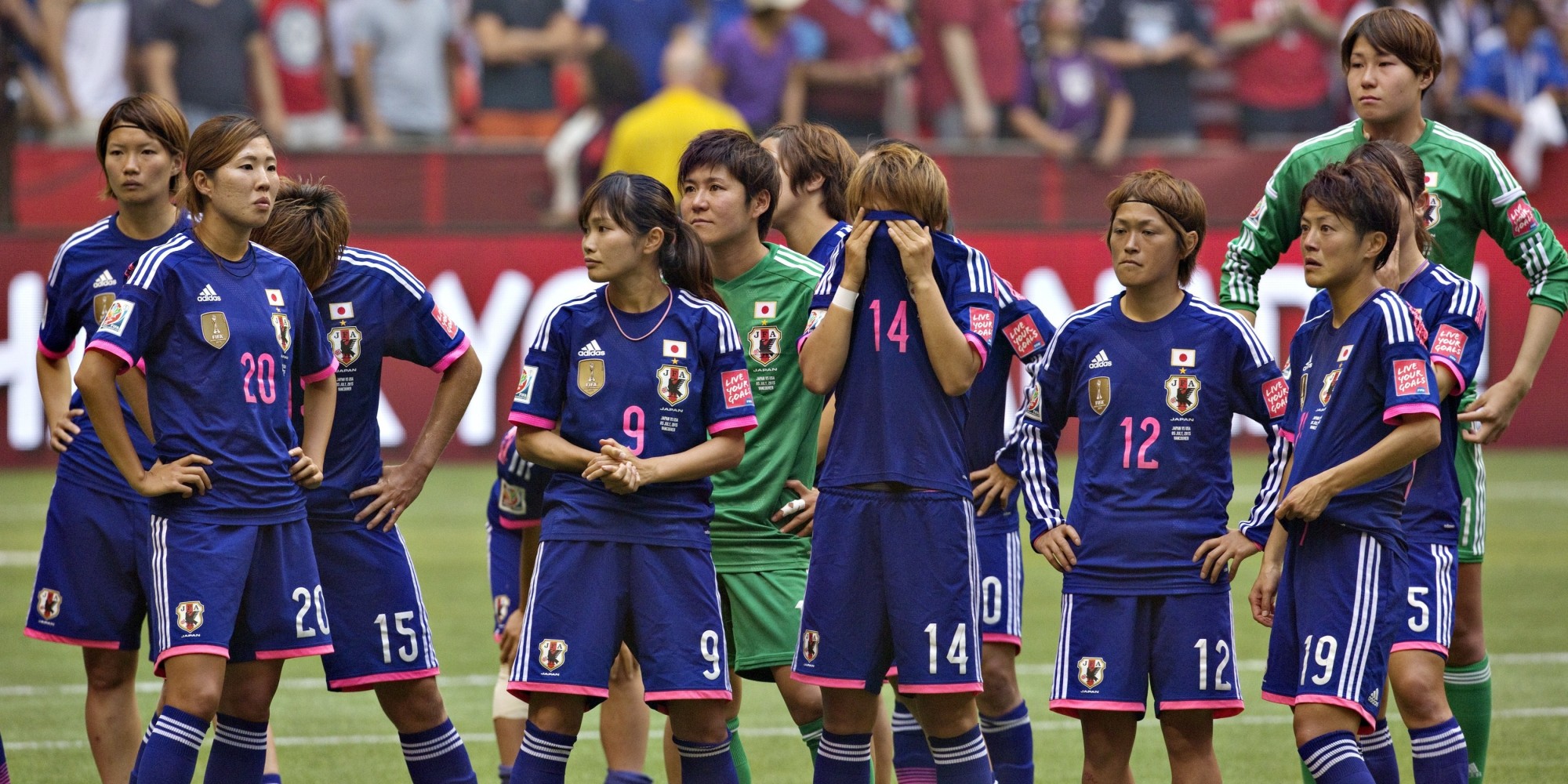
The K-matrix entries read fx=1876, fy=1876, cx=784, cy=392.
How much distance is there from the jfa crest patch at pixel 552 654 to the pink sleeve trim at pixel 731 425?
0.71 metres

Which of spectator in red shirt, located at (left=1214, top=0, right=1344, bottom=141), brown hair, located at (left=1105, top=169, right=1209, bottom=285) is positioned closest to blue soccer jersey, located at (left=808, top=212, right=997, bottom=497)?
brown hair, located at (left=1105, top=169, right=1209, bottom=285)

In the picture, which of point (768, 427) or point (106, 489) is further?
point (768, 427)

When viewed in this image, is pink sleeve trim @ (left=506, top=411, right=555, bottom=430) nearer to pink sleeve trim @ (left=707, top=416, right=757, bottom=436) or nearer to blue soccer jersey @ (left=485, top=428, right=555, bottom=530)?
pink sleeve trim @ (left=707, top=416, right=757, bottom=436)

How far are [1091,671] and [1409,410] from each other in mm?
1095

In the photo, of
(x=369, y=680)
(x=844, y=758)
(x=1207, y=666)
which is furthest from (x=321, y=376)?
(x=1207, y=666)

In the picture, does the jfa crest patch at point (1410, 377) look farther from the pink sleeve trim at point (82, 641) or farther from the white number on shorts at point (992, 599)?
the pink sleeve trim at point (82, 641)

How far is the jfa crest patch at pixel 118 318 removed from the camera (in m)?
4.99

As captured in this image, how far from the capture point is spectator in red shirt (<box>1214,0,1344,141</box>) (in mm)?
17312

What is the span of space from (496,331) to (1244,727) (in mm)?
8026

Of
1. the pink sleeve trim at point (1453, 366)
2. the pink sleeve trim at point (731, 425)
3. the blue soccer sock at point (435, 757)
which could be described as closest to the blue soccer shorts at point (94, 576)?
the blue soccer sock at point (435, 757)

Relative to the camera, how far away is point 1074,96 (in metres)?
16.6

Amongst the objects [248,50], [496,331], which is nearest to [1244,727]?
[496,331]

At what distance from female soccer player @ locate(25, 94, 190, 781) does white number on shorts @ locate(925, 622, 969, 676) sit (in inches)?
93.2

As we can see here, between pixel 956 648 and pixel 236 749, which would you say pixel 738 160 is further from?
pixel 236 749
